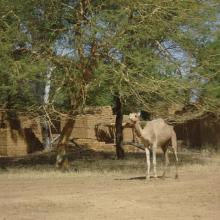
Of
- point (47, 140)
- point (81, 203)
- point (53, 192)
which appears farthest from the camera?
point (47, 140)

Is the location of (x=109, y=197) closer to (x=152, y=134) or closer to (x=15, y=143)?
(x=152, y=134)

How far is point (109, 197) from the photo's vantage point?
12.6 meters

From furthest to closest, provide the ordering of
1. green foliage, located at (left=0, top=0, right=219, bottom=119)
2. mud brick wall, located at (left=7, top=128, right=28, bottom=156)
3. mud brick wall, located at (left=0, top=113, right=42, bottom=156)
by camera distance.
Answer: mud brick wall, located at (left=7, top=128, right=28, bottom=156)
mud brick wall, located at (left=0, top=113, right=42, bottom=156)
green foliage, located at (left=0, top=0, right=219, bottom=119)

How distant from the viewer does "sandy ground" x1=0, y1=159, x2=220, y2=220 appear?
1042 centimetres

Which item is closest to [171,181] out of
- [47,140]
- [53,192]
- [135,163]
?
[53,192]

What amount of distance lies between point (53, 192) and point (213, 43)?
10.5 metres

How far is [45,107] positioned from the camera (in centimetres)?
1858

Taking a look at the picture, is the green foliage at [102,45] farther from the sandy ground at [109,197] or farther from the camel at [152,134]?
the sandy ground at [109,197]

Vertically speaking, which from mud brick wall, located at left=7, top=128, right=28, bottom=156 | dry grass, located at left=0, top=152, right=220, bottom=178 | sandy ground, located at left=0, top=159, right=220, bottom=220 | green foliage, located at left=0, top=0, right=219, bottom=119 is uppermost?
green foliage, located at left=0, top=0, right=219, bottom=119

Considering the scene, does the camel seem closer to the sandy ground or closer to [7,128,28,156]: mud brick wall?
the sandy ground

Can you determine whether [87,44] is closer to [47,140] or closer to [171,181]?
[171,181]

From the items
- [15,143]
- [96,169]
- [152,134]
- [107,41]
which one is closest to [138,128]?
[152,134]

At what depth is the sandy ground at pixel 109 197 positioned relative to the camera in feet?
34.2

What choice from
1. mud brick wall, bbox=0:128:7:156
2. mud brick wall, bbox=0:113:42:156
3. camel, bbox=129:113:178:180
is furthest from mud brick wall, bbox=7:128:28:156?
camel, bbox=129:113:178:180
